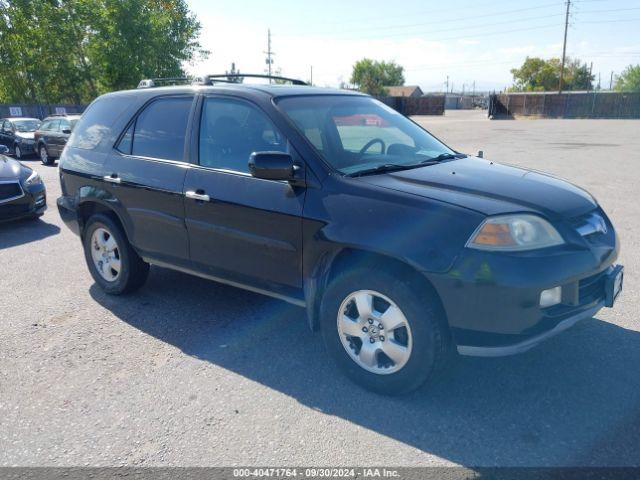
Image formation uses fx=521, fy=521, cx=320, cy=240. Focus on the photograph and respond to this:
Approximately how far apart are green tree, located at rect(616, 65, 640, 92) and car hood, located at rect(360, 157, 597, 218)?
4317 inches

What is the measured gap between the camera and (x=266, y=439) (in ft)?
8.93

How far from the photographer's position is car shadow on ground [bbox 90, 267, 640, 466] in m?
2.61

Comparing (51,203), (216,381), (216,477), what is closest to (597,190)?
(216,381)

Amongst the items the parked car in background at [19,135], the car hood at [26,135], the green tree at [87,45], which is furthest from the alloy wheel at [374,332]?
the green tree at [87,45]

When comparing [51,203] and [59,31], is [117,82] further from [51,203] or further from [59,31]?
[51,203]

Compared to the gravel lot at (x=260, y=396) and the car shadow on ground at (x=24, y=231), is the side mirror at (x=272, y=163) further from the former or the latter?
the car shadow on ground at (x=24, y=231)

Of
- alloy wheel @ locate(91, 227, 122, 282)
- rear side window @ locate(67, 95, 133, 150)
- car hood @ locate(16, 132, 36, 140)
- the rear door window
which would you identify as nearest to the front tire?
the rear door window

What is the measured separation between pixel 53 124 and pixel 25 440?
53.4 ft

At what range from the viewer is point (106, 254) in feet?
15.7

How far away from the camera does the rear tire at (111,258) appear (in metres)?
4.58

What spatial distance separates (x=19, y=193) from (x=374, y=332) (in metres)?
6.76

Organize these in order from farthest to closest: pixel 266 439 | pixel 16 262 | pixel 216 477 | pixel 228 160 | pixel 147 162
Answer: pixel 16 262 → pixel 147 162 → pixel 228 160 → pixel 266 439 → pixel 216 477

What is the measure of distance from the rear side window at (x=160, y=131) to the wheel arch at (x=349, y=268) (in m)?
1.55

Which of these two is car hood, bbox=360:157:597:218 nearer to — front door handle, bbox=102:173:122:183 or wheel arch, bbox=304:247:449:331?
wheel arch, bbox=304:247:449:331
